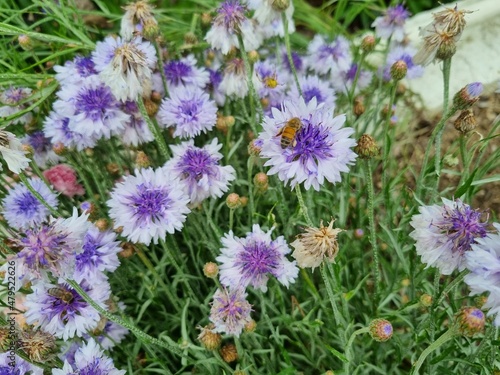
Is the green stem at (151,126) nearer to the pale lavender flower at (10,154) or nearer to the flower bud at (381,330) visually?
the pale lavender flower at (10,154)

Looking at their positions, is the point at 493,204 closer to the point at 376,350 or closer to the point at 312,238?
the point at 376,350

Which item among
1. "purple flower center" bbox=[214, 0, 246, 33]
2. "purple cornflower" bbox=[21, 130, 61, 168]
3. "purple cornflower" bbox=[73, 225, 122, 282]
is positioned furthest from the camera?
"purple cornflower" bbox=[21, 130, 61, 168]

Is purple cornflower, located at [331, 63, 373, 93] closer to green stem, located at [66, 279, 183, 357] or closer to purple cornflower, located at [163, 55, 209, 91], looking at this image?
purple cornflower, located at [163, 55, 209, 91]

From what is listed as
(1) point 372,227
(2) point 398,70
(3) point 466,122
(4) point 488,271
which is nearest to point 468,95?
(3) point 466,122

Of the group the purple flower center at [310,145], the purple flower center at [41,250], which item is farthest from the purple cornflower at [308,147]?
the purple flower center at [41,250]

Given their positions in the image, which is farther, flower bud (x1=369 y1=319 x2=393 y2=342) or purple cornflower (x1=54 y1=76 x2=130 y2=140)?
purple cornflower (x1=54 y1=76 x2=130 y2=140)

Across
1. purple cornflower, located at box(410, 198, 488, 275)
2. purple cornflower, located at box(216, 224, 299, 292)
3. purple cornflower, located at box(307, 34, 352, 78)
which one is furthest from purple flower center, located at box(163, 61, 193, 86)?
purple cornflower, located at box(410, 198, 488, 275)
